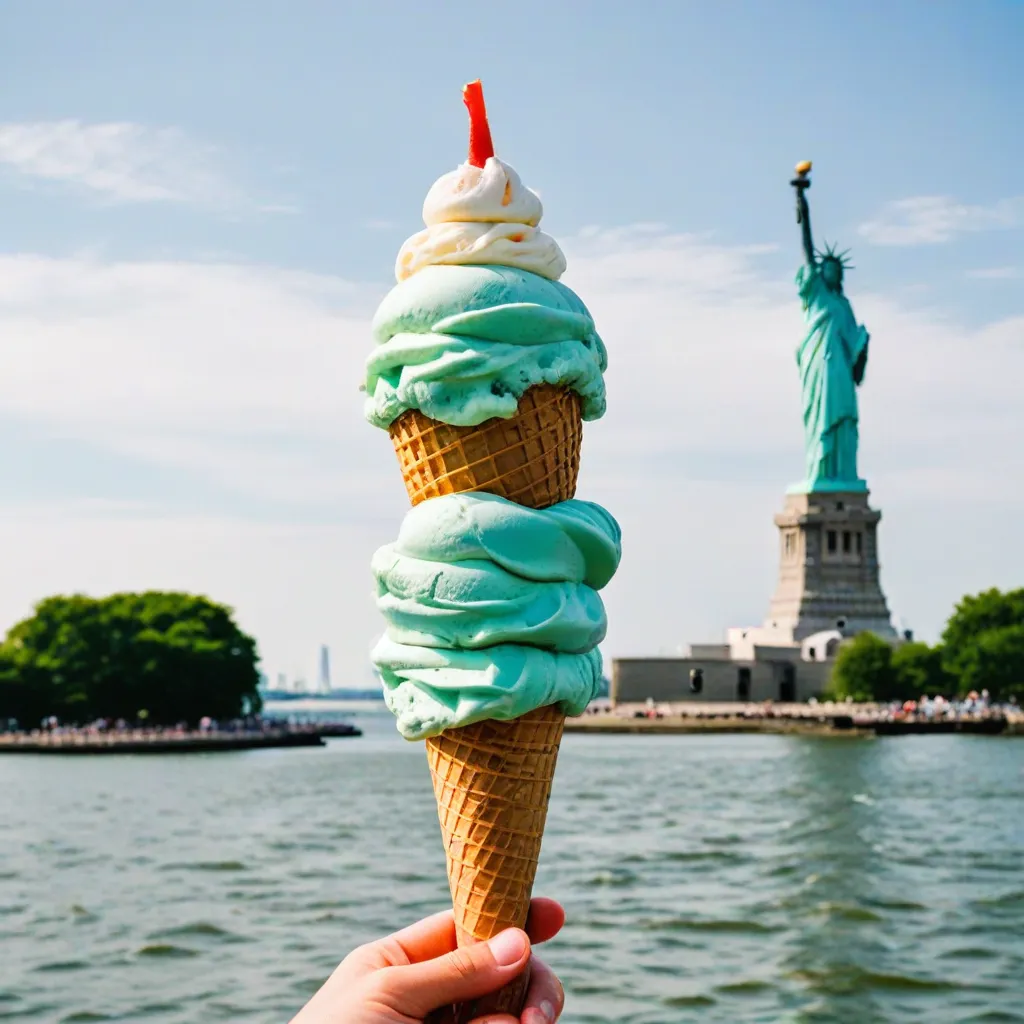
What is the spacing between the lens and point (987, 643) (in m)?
62.6

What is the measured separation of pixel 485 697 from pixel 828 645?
65042 mm

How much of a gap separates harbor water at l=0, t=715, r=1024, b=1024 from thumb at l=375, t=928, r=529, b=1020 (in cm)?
804

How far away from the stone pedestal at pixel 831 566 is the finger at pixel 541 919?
65039 mm

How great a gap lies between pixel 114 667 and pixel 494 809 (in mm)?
56612

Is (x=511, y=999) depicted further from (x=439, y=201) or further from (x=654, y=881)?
(x=654, y=881)

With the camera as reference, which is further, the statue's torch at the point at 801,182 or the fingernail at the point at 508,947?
the statue's torch at the point at 801,182

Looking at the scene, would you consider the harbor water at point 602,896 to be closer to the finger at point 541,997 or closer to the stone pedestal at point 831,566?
the finger at point 541,997

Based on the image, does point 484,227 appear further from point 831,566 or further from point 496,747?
point 831,566

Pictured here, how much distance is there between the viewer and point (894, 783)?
3238 cm

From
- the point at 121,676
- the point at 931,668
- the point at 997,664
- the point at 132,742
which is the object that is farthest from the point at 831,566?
the point at 132,742

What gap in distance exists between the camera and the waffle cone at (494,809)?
382cm

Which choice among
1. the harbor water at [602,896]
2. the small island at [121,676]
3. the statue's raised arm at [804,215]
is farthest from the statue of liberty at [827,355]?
the harbor water at [602,896]

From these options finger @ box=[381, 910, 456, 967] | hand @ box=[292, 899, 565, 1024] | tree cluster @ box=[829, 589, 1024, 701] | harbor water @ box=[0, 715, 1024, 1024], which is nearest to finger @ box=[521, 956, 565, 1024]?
hand @ box=[292, 899, 565, 1024]

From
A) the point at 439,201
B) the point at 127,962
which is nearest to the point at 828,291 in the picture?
the point at 127,962
